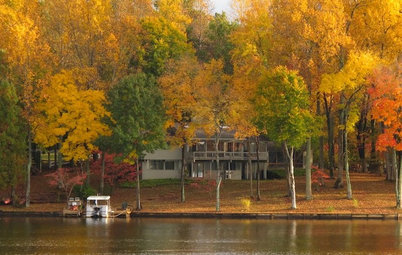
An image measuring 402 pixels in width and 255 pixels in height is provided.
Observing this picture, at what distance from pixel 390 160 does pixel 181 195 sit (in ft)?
70.8

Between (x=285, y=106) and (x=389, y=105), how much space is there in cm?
887

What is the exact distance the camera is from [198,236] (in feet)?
178

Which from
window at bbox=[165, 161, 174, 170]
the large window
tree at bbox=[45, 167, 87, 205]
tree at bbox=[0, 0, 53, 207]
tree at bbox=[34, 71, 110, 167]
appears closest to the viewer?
tree at bbox=[0, 0, 53, 207]

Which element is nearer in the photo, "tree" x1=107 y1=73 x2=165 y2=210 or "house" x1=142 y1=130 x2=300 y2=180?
"tree" x1=107 y1=73 x2=165 y2=210

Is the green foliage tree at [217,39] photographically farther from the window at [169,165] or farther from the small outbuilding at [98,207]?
the small outbuilding at [98,207]

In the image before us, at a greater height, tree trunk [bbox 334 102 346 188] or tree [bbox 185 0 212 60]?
tree [bbox 185 0 212 60]

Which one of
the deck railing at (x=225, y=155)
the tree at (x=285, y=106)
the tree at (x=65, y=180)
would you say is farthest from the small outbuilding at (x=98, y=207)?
the deck railing at (x=225, y=155)

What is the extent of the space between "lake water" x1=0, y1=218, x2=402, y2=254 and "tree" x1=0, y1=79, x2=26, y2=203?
8.14m

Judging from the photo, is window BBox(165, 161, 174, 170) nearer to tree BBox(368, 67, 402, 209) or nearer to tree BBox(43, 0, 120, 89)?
tree BBox(43, 0, 120, 89)

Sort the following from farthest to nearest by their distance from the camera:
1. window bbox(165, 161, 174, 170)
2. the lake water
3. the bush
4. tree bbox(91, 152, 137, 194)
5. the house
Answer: window bbox(165, 161, 174, 170) → the house → the bush → tree bbox(91, 152, 137, 194) → the lake water

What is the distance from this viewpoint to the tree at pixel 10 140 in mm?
73875

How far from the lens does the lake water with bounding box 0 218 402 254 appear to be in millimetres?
47531

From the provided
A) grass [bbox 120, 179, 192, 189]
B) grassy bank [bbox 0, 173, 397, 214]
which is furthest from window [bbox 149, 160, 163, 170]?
grassy bank [bbox 0, 173, 397, 214]

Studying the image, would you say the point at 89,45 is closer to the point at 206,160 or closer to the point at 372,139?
the point at 206,160
